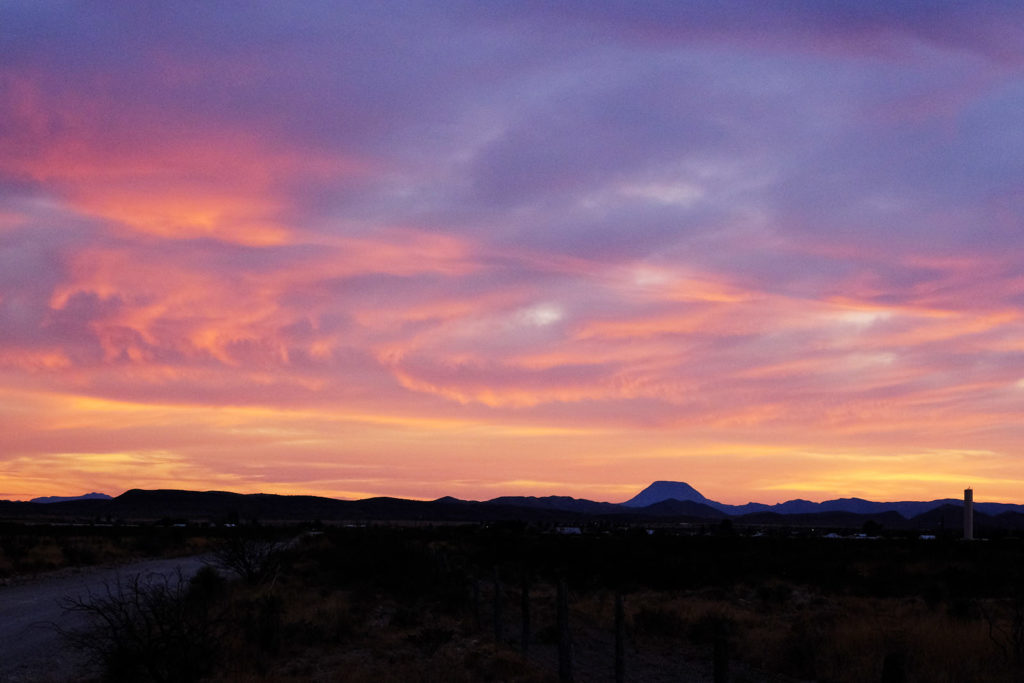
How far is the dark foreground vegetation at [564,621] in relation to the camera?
49.7 feet

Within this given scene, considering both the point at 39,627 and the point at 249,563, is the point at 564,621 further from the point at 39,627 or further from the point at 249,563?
the point at 249,563

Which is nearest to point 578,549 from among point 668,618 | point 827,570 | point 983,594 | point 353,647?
point 827,570

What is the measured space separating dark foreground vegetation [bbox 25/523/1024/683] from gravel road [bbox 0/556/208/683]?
0.66 meters

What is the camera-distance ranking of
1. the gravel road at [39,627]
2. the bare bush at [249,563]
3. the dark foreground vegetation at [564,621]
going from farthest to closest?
the bare bush at [249,563], the gravel road at [39,627], the dark foreground vegetation at [564,621]

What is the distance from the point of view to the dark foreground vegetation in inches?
596

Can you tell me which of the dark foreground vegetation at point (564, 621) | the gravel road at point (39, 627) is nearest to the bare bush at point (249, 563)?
the dark foreground vegetation at point (564, 621)

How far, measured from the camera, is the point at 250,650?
59.3 feet

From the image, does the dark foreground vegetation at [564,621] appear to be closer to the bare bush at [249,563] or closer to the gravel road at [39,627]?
the bare bush at [249,563]

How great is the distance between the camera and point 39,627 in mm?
22109

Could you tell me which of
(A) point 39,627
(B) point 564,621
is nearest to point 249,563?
(A) point 39,627

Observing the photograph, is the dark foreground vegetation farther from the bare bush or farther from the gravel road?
the gravel road

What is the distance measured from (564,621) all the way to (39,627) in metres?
14.5

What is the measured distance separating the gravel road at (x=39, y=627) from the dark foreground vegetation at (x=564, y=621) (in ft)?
2.18

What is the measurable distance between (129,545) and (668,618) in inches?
1993
